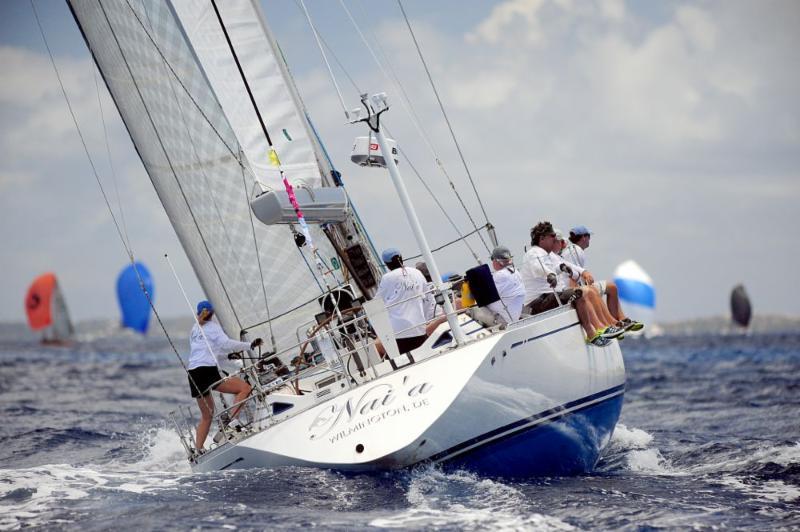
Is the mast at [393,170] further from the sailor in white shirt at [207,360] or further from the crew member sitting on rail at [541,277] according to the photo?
the sailor in white shirt at [207,360]

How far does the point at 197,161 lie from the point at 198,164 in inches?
1.3

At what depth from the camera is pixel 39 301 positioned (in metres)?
57.5

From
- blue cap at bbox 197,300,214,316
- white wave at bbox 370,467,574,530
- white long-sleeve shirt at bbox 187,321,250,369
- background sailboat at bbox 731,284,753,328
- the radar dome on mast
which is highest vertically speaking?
the radar dome on mast

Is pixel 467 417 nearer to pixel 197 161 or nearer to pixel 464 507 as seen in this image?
pixel 464 507

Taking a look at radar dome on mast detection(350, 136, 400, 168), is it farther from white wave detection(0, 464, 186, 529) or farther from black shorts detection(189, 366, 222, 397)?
white wave detection(0, 464, 186, 529)

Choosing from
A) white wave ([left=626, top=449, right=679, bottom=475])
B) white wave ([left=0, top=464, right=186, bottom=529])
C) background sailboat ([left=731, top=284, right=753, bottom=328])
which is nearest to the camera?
white wave ([left=0, top=464, right=186, bottom=529])

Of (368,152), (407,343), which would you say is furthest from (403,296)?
(368,152)

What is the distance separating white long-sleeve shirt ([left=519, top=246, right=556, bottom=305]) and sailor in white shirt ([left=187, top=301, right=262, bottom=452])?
2473mm

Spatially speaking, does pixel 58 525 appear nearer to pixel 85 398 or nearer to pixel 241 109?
pixel 241 109

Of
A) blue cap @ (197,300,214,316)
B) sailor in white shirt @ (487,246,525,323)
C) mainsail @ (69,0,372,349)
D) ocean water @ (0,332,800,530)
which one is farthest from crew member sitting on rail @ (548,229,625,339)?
blue cap @ (197,300,214,316)

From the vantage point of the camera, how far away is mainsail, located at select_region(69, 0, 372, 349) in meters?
10.4

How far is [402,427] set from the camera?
6758 mm

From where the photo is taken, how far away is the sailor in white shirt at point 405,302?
8.09 m

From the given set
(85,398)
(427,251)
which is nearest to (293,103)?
(427,251)
